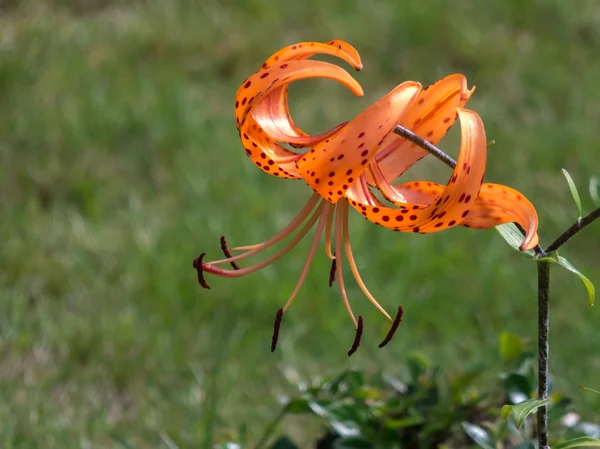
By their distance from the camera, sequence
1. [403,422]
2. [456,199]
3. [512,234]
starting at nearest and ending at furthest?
1. [456,199]
2. [512,234]
3. [403,422]

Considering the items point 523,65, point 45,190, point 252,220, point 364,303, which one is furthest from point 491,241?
point 45,190

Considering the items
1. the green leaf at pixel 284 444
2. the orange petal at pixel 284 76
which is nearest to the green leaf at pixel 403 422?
the green leaf at pixel 284 444

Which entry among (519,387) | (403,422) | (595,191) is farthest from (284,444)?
(595,191)

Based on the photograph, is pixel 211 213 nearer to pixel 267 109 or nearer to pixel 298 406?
pixel 298 406

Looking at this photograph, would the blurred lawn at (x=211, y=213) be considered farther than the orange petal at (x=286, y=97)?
Yes

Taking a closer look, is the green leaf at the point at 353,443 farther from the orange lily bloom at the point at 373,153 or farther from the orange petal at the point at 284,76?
the orange petal at the point at 284,76

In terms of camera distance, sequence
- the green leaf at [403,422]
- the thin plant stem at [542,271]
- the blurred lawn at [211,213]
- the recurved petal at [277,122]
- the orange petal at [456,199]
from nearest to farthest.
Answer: the orange petal at [456,199]
the thin plant stem at [542,271]
the recurved petal at [277,122]
the green leaf at [403,422]
the blurred lawn at [211,213]
